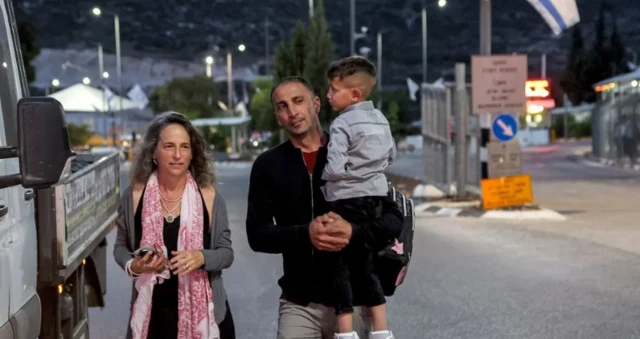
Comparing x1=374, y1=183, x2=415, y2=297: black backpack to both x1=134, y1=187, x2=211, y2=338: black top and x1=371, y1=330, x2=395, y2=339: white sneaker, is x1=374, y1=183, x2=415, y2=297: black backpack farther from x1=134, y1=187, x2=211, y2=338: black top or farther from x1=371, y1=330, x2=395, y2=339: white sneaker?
x1=134, y1=187, x2=211, y2=338: black top

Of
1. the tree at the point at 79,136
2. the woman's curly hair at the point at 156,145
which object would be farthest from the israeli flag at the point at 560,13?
the tree at the point at 79,136

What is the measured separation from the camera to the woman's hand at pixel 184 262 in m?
4.56

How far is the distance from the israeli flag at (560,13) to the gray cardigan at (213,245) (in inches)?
582

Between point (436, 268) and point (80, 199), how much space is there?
6195 millimetres

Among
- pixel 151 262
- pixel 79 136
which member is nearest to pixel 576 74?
pixel 79 136

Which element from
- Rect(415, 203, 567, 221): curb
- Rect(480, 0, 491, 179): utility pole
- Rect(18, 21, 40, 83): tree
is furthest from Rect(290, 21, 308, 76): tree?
Rect(415, 203, 567, 221): curb

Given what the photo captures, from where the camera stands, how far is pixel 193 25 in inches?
7751

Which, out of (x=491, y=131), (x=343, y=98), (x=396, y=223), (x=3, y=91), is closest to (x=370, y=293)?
(x=396, y=223)

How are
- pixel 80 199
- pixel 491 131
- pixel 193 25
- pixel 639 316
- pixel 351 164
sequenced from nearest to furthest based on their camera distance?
pixel 351 164 < pixel 80 199 < pixel 639 316 < pixel 491 131 < pixel 193 25

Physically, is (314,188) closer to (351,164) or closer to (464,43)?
(351,164)

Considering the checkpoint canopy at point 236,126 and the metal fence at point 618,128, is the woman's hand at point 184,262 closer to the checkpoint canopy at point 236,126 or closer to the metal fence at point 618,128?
the metal fence at point 618,128

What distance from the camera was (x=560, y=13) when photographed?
61.6ft

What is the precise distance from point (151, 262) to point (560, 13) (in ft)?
50.7

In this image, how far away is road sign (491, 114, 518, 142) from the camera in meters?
18.8
